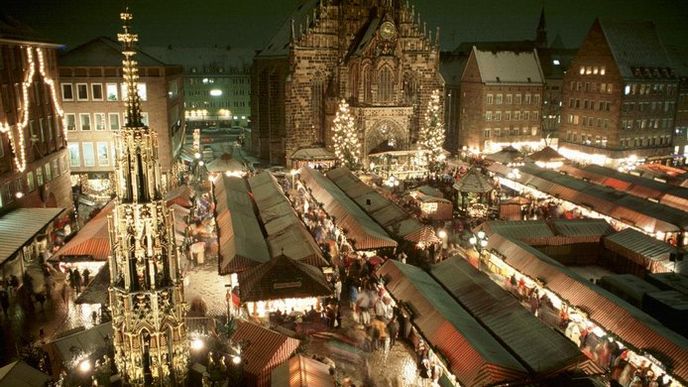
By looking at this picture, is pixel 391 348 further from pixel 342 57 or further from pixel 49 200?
pixel 342 57

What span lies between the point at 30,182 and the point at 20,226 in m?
5.56

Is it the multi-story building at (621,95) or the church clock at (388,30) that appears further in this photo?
the multi-story building at (621,95)

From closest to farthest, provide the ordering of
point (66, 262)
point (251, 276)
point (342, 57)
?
point (251, 276), point (66, 262), point (342, 57)

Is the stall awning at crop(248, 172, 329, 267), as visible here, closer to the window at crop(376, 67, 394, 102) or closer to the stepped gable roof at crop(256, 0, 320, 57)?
the window at crop(376, 67, 394, 102)

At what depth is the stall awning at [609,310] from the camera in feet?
50.6

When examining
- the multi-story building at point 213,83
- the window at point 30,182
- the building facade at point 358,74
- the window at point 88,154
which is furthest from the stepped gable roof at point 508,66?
the window at point 30,182

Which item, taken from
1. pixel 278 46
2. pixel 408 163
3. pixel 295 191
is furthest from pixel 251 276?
pixel 278 46

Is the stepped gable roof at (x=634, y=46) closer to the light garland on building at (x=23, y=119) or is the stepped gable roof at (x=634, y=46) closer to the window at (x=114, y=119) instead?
the window at (x=114, y=119)

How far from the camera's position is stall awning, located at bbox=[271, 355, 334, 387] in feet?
42.6

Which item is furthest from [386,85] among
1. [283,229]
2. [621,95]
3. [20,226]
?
[20,226]

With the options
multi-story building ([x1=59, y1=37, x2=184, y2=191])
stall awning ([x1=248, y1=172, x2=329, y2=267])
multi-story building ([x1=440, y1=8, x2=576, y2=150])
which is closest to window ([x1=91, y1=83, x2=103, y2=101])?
multi-story building ([x1=59, y1=37, x2=184, y2=191])

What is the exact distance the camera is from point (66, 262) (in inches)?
878

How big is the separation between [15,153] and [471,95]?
45.1m

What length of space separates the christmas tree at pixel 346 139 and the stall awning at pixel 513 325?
2520cm
